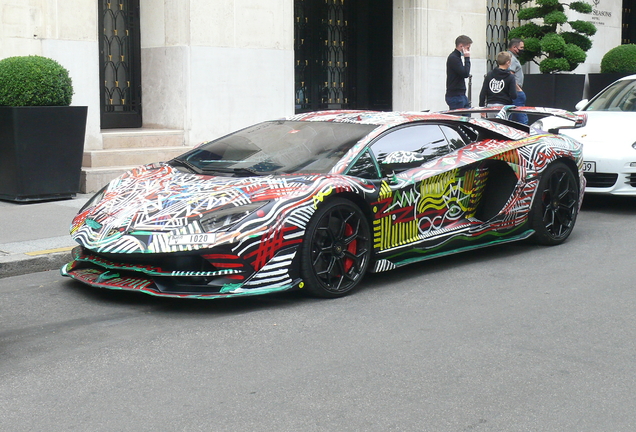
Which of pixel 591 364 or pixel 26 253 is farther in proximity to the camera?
pixel 26 253

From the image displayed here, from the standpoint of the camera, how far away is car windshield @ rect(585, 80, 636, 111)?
452 inches

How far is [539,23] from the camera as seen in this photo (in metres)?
19.9

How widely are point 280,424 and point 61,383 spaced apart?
4.06 ft

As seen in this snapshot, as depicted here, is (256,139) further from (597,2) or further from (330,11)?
(597,2)

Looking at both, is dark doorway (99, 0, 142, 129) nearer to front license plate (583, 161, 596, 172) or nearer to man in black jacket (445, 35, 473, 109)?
Answer: man in black jacket (445, 35, 473, 109)

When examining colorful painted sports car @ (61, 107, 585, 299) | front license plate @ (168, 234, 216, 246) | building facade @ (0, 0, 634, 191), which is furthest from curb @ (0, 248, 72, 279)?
building facade @ (0, 0, 634, 191)


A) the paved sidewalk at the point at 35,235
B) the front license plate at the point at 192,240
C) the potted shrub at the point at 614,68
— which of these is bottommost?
the paved sidewalk at the point at 35,235

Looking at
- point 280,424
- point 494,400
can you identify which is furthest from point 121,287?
point 494,400

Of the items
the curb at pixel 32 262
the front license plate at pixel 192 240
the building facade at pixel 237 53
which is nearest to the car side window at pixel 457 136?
the front license plate at pixel 192 240

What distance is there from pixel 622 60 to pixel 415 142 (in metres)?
14.4

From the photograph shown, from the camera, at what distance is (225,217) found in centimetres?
573

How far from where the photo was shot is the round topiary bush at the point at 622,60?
19797mm

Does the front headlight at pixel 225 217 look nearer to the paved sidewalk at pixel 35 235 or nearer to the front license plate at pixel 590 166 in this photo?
the paved sidewalk at pixel 35 235

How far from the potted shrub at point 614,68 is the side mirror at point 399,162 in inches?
553
